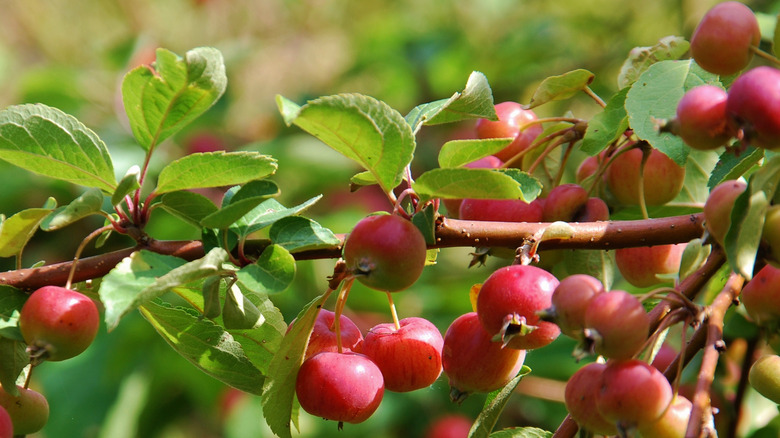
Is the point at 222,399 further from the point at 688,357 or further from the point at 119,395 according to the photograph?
the point at 688,357

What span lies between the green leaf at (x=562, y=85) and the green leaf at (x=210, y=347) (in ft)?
1.59

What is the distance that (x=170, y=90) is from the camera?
0.83 metres

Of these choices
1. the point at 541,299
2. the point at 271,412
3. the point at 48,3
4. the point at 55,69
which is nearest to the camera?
the point at 541,299

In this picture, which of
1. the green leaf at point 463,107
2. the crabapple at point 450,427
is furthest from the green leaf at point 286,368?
the crabapple at point 450,427

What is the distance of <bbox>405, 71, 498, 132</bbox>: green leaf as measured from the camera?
840mm

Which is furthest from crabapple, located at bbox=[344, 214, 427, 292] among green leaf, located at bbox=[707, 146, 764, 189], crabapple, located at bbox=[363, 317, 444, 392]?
green leaf, located at bbox=[707, 146, 764, 189]

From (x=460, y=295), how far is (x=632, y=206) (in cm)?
130

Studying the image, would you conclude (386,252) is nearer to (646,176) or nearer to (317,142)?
(646,176)

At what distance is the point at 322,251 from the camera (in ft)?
2.77

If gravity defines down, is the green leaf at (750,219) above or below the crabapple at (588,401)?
above

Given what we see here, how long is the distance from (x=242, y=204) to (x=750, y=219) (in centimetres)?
43

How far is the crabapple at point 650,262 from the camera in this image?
3.24 feet

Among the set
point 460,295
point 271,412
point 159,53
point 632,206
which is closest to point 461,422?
point 460,295

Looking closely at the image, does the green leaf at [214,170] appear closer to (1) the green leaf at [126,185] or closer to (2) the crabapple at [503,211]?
(1) the green leaf at [126,185]
